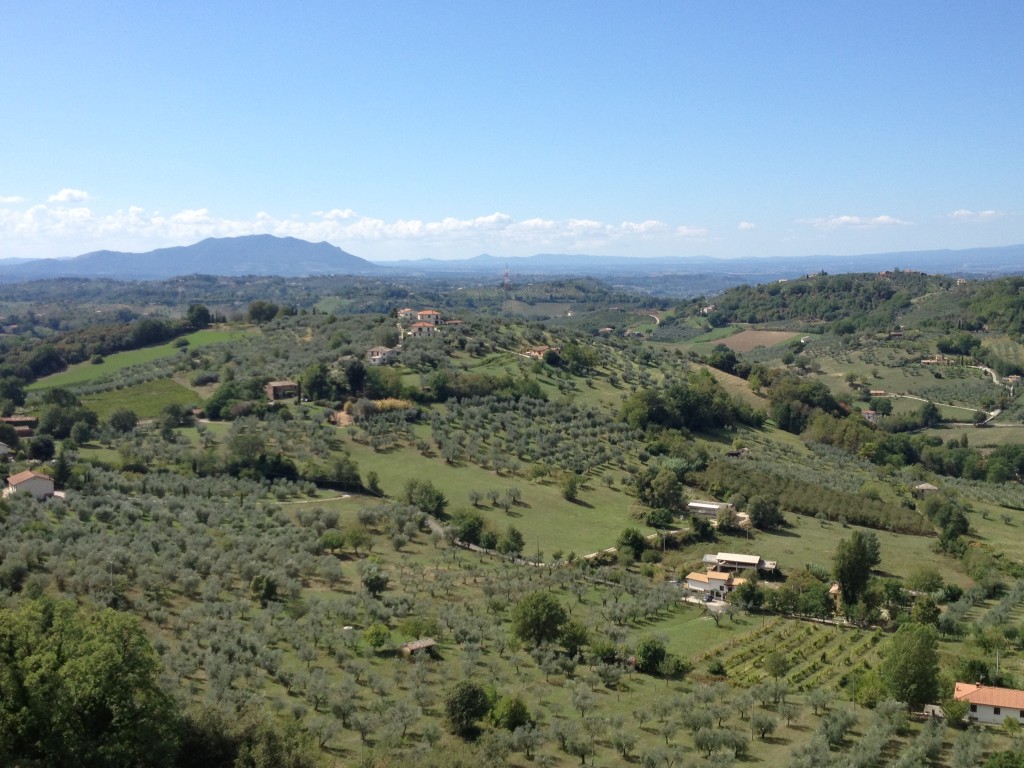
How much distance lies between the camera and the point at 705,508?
178 ft

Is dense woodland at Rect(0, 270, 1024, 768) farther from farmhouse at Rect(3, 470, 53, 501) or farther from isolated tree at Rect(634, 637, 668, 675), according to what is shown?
farmhouse at Rect(3, 470, 53, 501)

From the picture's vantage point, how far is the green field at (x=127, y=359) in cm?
8719

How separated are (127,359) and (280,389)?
33.7 metres

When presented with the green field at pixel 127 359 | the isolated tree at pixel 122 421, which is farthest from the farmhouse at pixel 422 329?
the isolated tree at pixel 122 421

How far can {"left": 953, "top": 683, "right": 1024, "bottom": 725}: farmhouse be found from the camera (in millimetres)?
26109

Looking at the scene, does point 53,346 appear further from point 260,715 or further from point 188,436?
point 260,715

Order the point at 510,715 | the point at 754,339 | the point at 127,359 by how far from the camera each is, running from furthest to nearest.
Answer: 1. the point at 754,339
2. the point at 127,359
3. the point at 510,715

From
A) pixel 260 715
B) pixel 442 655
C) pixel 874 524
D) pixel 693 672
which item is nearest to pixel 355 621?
pixel 442 655

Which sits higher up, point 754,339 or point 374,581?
point 754,339

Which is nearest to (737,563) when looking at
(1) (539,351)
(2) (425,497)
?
(2) (425,497)

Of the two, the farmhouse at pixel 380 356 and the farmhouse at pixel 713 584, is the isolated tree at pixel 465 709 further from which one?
the farmhouse at pixel 380 356

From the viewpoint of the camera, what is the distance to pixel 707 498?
189 ft

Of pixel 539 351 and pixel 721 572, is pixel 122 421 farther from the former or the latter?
pixel 539 351

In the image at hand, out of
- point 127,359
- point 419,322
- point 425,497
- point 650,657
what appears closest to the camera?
point 650,657
